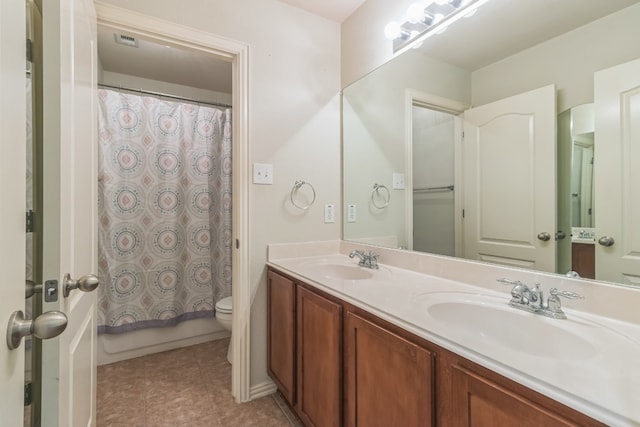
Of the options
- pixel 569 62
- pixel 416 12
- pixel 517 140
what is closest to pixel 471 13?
pixel 416 12

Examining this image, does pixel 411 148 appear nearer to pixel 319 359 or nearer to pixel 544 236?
pixel 544 236

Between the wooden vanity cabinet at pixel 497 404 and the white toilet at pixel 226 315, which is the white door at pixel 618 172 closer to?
the wooden vanity cabinet at pixel 497 404

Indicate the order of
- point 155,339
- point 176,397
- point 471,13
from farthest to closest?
point 155,339
point 176,397
point 471,13

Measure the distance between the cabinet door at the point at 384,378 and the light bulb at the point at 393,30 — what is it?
1.45 metres

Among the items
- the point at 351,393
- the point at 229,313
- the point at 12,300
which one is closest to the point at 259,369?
the point at 229,313

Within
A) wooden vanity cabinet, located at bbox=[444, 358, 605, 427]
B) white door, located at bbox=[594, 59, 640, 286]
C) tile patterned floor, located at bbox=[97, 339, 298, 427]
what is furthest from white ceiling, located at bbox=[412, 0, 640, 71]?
tile patterned floor, located at bbox=[97, 339, 298, 427]

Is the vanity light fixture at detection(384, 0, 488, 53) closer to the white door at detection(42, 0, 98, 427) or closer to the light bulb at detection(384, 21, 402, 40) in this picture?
the light bulb at detection(384, 21, 402, 40)

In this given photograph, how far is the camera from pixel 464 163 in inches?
53.4

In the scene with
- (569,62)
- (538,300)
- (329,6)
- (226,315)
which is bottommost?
(226,315)

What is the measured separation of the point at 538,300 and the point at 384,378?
1.74 feet

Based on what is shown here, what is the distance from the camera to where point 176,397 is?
1.71 m

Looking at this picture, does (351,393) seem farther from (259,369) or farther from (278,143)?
(278,143)

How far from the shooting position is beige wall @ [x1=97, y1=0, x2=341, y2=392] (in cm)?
170

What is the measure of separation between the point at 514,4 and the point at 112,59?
2888mm
